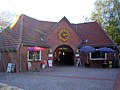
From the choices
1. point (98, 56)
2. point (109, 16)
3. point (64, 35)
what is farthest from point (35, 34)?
point (109, 16)

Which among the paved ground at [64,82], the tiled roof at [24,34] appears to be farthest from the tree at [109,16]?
the paved ground at [64,82]

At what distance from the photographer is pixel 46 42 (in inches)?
1159

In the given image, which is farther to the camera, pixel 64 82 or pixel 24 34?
pixel 24 34

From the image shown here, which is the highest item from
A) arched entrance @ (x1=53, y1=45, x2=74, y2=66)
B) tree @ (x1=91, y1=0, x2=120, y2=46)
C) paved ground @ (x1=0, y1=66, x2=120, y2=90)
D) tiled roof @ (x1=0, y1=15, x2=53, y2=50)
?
tree @ (x1=91, y1=0, x2=120, y2=46)

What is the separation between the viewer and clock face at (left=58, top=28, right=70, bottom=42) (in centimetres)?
3109

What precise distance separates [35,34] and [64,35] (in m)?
4.39

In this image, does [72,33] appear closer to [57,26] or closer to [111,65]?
[57,26]

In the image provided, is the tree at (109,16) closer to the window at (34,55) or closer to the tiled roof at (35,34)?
the tiled roof at (35,34)

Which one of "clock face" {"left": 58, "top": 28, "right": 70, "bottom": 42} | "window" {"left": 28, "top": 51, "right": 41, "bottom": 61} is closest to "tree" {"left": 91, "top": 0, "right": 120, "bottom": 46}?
"clock face" {"left": 58, "top": 28, "right": 70, "bottom": 42}

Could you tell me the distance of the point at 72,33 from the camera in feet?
105

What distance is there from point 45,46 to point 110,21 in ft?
67.8

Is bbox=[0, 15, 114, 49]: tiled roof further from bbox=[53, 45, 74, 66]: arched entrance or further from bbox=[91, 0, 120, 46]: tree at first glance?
bbox=[91, 0, 120, 46]: tree

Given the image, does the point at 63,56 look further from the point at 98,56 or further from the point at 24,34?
the point at 24,34

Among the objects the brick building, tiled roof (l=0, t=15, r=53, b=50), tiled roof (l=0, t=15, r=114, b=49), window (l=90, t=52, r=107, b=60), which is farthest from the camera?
window (l=90, t=52, r=107, b=60)
